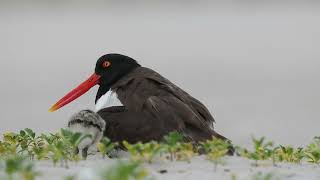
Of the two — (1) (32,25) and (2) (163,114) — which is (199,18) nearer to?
(1) (32,25)

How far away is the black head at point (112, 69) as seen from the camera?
30.9 feet

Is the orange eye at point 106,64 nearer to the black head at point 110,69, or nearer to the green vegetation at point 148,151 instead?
the black head at point 110,69

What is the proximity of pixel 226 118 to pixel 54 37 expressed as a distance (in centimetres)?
1410

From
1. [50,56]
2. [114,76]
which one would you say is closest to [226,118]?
[114,76]

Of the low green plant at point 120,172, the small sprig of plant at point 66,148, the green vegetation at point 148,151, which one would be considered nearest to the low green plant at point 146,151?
the green vegetation at point 148,151

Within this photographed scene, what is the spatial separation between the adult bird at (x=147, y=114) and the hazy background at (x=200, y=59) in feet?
13.1

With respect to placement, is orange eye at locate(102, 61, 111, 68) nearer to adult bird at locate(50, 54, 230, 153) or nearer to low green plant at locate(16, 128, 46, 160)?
adult bird at locate(50, 54, 230, 153)

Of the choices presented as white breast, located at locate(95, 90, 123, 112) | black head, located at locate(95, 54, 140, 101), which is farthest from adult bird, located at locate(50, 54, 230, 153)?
black head, located at locate(95, 54, 140, 101)

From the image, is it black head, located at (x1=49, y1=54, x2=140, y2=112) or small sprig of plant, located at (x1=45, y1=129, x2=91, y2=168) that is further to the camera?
black head, located at (x1=49, y1=54, x2=140, y2=112)

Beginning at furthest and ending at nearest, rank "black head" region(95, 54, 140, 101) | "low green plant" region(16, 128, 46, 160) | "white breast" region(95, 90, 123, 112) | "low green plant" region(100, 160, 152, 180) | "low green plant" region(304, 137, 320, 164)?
"black head" region(95, 54, 140, 101)
"white breast" region(95, 90, 123, 112)
"low green plant" region(16, 128, 46, 160)
"low green plant" region(304, 137, 320, 164)
"low green plant" region(100, 160, 152, 180)

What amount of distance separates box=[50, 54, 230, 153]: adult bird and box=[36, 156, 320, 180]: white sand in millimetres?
1068

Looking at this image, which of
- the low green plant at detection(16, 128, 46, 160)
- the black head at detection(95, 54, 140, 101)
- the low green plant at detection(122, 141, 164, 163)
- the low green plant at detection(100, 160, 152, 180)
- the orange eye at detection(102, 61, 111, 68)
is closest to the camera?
the low green plant at detection(100, 160, 152, 180)

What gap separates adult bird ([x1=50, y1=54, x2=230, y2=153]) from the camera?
755 centimetres

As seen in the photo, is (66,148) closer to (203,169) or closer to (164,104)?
(203,169)
